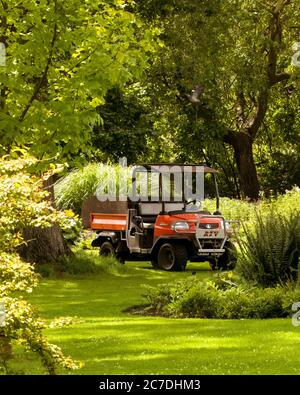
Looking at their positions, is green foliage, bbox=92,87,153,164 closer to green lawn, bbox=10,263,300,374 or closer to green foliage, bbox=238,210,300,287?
green lawn, bbox=10,263,300,374

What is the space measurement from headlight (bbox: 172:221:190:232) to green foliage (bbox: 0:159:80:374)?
13164 mm

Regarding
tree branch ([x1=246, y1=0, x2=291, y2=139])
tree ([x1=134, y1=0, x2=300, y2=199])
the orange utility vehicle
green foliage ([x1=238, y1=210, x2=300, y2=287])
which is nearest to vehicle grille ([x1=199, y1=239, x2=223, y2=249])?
the orange utility vehicle

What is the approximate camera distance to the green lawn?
10000 millimetres

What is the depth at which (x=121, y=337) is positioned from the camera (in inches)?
478

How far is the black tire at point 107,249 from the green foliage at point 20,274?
14776 millimetres

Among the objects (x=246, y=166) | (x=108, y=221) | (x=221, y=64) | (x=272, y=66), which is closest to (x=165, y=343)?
(x=108, y=221)

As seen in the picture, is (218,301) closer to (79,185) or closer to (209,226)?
(209,226)

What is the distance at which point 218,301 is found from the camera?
14297 millimetres

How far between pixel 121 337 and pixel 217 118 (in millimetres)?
24784

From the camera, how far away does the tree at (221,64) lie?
28.9 metres

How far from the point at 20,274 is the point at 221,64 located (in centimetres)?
2311

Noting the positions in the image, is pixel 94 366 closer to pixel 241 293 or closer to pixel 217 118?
pixel 241 293

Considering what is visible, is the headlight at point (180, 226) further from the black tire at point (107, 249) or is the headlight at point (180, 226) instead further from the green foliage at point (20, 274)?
the green foliage at point (20, 274)
